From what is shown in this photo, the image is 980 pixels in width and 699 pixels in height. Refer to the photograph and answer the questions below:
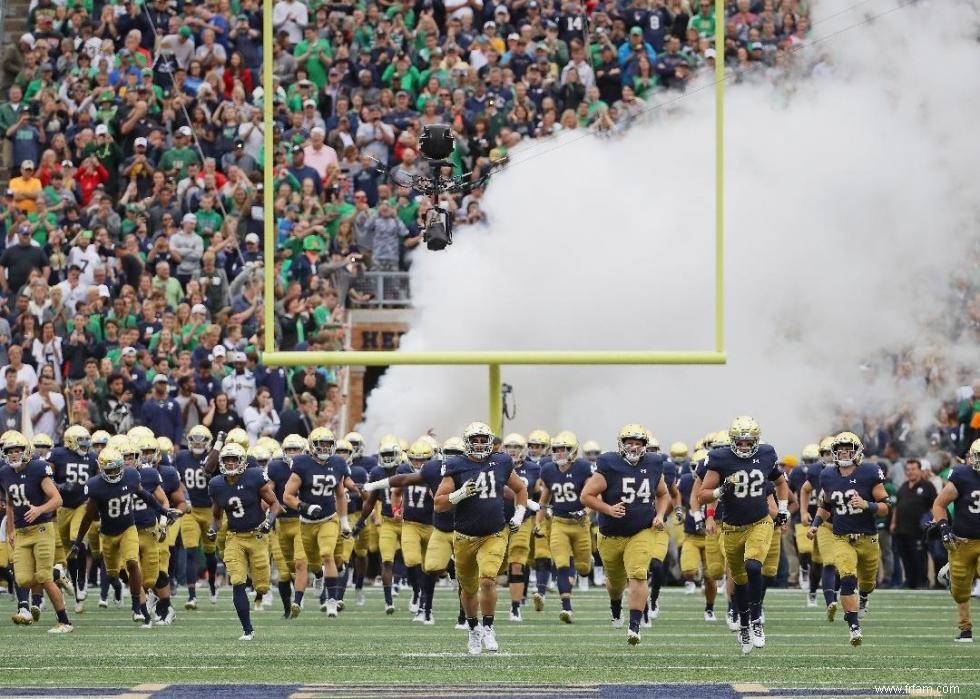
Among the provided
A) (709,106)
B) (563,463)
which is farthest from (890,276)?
(563,463)

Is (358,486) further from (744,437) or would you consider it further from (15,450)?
(744,437)

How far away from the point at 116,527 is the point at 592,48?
734 cm

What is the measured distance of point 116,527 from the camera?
16922 millimetres

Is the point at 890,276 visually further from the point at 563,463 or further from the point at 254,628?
the point at 254,628

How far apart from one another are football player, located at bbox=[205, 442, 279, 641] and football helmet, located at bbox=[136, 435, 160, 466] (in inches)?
70.6

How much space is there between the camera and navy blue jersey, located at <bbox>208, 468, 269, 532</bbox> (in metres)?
16.3

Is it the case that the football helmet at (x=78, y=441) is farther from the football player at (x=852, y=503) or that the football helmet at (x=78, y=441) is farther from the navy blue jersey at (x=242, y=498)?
the football player at (x=852, y=503)

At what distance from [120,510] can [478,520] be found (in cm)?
342

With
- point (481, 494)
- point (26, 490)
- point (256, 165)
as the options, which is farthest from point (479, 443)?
point (256, 165)

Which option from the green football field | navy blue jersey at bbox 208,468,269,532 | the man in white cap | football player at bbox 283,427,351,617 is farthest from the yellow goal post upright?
the man in white cap

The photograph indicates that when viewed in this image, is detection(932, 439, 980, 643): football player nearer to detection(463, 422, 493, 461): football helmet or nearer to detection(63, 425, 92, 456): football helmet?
detection(463, 422, 493, 461): football helmet

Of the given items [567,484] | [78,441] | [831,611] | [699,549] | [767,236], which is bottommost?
[831,611]

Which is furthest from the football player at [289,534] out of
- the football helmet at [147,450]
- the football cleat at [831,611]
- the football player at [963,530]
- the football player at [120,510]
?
the football player at [963,530]

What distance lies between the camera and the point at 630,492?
50.4ft
